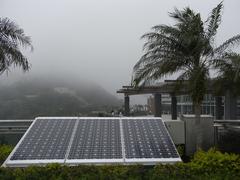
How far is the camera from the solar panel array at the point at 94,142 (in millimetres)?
9242

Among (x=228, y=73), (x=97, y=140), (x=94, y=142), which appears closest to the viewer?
(x=94, y=142)

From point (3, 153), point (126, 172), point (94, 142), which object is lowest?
point (126, 172)

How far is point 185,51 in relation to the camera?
13289 mm

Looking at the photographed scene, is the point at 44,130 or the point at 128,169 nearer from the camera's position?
the point at 128,169

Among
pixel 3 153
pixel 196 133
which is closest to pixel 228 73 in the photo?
pixel 196 133

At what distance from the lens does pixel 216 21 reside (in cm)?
1357

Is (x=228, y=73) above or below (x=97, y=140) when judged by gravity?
above

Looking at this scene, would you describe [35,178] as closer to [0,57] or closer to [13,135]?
[13,135]

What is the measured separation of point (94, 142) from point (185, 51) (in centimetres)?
495

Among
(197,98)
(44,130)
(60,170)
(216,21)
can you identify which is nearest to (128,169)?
(60,170)

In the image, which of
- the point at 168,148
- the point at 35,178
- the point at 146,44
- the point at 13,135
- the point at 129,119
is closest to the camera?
the point at 35,178

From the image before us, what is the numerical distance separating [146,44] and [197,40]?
68.6 inches

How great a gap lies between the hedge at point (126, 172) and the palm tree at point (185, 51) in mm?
4183

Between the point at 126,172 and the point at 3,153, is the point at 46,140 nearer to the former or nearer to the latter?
the point at 3,153
